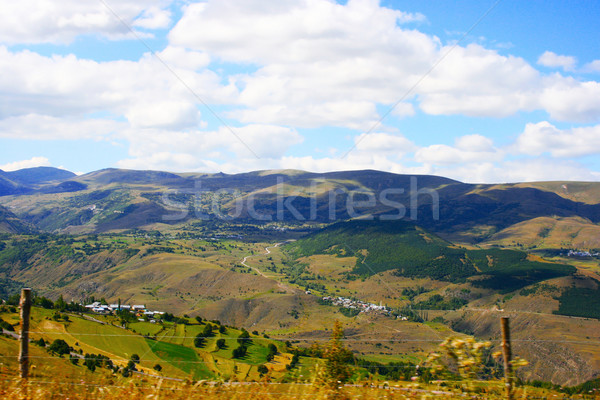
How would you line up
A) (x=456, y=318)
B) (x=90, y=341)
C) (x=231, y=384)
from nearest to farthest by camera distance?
(x=231, y=384)
(x=90, y=341)
(x=456, y=318)

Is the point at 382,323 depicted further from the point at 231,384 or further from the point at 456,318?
the point at 231,384

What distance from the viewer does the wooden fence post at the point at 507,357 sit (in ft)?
26.8

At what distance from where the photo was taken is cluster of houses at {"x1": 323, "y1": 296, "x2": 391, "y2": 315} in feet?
→ 411

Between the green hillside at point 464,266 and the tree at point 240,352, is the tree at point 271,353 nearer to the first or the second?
the tree at point 240,352

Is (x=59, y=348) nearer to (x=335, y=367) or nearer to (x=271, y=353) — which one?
(x=271, y=353)

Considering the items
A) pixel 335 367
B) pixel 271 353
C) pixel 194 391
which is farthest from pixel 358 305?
pixel 194 391

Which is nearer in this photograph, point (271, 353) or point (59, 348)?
point (59, 348)

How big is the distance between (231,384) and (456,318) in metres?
125

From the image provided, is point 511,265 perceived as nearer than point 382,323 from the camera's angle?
No

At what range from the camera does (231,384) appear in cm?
944

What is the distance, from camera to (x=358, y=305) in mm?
132625

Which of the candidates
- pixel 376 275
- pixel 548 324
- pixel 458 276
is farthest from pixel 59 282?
pixel 548 324

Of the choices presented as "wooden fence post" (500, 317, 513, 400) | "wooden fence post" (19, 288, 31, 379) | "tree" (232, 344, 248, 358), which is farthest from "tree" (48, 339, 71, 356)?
"wooden fence post" (500, 317, 513, 400)

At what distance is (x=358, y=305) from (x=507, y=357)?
419 feet
